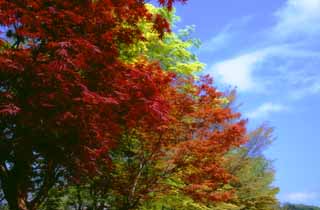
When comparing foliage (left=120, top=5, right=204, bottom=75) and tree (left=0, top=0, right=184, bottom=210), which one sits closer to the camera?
tree (left=0, top=0, right=184, bottom=210)

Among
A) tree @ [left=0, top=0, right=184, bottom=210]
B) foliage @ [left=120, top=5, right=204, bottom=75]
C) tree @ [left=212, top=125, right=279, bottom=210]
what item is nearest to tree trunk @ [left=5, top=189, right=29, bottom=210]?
tree @ [left=0, top=0, right=184, bottom=210]

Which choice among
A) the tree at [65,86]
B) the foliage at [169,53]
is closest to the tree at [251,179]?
the foliage at [169,53]

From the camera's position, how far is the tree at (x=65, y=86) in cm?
696

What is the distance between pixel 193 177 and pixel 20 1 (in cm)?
704

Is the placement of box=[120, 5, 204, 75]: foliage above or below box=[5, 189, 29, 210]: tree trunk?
above

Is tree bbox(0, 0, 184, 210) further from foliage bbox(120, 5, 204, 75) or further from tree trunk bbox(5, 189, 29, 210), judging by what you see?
foliage bbox(120, 5, 204, 75)

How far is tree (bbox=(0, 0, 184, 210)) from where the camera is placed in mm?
6957

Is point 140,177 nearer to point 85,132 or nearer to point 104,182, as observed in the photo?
point 104,182

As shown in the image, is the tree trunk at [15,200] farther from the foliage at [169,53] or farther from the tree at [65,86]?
the foliage at [169,53]

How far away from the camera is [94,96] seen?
715 cm

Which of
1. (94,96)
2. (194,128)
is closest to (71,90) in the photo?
(94,96)

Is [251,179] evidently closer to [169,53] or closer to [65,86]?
[169,53]

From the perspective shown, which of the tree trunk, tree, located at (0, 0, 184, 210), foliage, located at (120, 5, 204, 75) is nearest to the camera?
tree, located at (0, 0, 184, 210)

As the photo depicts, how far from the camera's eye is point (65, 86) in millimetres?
6957
